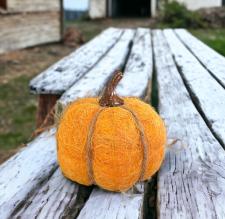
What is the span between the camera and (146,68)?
3.54 metres

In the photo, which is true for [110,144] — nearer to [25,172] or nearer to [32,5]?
[25,172]

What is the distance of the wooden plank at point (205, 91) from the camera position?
222cm

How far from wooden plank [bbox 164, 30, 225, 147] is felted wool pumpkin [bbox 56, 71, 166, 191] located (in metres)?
0.45

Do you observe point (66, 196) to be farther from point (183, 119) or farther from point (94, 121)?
point (183, 119)

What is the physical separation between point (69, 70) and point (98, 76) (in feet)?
0.98

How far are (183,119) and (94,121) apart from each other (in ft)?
2.47

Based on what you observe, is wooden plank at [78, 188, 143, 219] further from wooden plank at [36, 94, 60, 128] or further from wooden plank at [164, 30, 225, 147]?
wooden plank at [36, 94, 60, 128]

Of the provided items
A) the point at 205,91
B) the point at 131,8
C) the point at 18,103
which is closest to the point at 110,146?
the point at 205,91

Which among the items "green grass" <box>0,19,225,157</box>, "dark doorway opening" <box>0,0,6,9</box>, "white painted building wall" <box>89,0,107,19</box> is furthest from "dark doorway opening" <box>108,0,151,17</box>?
"green grass" <box>0,19,225,157</box>

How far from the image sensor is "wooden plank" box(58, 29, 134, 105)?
2.73 metres

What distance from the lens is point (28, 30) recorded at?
11383mm

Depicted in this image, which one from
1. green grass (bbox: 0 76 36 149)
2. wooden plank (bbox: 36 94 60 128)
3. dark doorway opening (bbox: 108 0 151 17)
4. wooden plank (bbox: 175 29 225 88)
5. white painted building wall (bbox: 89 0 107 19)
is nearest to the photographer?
wooden plank (bbox: 36 94 60 128)

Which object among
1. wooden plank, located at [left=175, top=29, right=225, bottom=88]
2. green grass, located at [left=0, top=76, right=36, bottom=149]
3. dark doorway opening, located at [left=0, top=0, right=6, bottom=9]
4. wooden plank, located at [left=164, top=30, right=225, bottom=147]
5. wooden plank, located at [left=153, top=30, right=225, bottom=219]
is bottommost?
green grass, located at [left=0, top=76, right=36, bottom=149]

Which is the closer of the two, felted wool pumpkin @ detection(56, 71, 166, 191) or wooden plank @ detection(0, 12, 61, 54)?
felted wool pumpkin @ detection(56, 71, 166, 191)
